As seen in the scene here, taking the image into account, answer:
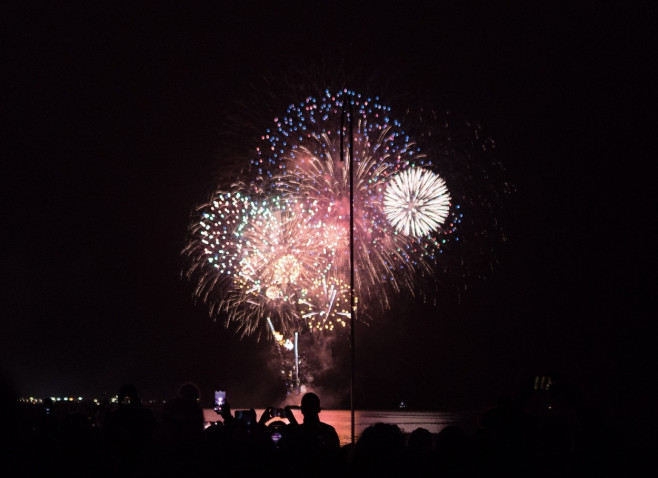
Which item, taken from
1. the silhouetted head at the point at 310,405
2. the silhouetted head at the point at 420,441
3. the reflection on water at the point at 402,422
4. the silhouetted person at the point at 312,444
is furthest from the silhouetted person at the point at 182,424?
the reflection on water at the point at 402,422

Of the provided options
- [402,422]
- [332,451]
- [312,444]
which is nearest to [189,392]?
[312,444]

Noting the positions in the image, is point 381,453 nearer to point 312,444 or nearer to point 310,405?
point 312,444

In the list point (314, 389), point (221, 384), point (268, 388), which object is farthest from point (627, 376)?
point (221, 384)

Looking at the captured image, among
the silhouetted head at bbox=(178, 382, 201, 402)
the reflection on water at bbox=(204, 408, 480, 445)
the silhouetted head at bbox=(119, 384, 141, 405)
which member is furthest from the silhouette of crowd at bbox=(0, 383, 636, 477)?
the reflection on water at bbox=(204, 408, 480, 445)

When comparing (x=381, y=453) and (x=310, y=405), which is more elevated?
(x=310, y=405)

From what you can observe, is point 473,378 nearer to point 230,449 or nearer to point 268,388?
point 268,388
